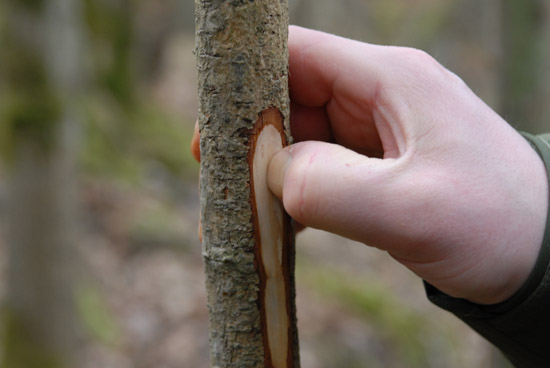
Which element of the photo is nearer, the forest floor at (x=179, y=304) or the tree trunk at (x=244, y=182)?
the tree trunk at (x=244, y=182)

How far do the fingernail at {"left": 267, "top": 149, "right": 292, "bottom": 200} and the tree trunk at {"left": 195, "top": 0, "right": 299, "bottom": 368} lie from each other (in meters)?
0.01

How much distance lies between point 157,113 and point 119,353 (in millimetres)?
5703

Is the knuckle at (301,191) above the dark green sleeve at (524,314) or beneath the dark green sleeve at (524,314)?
above

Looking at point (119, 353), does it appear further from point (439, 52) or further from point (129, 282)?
point (439, 52)

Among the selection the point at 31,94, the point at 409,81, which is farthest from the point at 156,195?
the point at 409,81

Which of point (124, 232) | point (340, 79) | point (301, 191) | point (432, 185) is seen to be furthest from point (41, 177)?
point (432, 185)

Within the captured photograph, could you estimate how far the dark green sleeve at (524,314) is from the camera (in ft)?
3.62

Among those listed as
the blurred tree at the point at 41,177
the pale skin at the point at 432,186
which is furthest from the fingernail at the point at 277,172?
the blurred tree at the point at 41,177

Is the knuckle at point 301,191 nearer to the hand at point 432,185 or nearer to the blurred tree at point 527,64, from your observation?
the hand at point 432,185

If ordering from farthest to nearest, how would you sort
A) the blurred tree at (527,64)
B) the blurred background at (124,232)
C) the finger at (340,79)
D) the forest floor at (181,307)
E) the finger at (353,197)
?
the forest floor at (181,307) < the blurred background at (124,232) < the blurred tree at (527,64) < the finger at (340,79) < the finger at (353,197)

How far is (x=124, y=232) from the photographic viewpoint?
5918 mm

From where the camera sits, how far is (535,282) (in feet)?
3.63

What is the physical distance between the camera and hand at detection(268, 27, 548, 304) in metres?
1.04

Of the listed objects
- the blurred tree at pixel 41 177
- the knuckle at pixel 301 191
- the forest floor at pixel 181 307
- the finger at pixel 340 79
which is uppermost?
the finger at pixel 340 79
